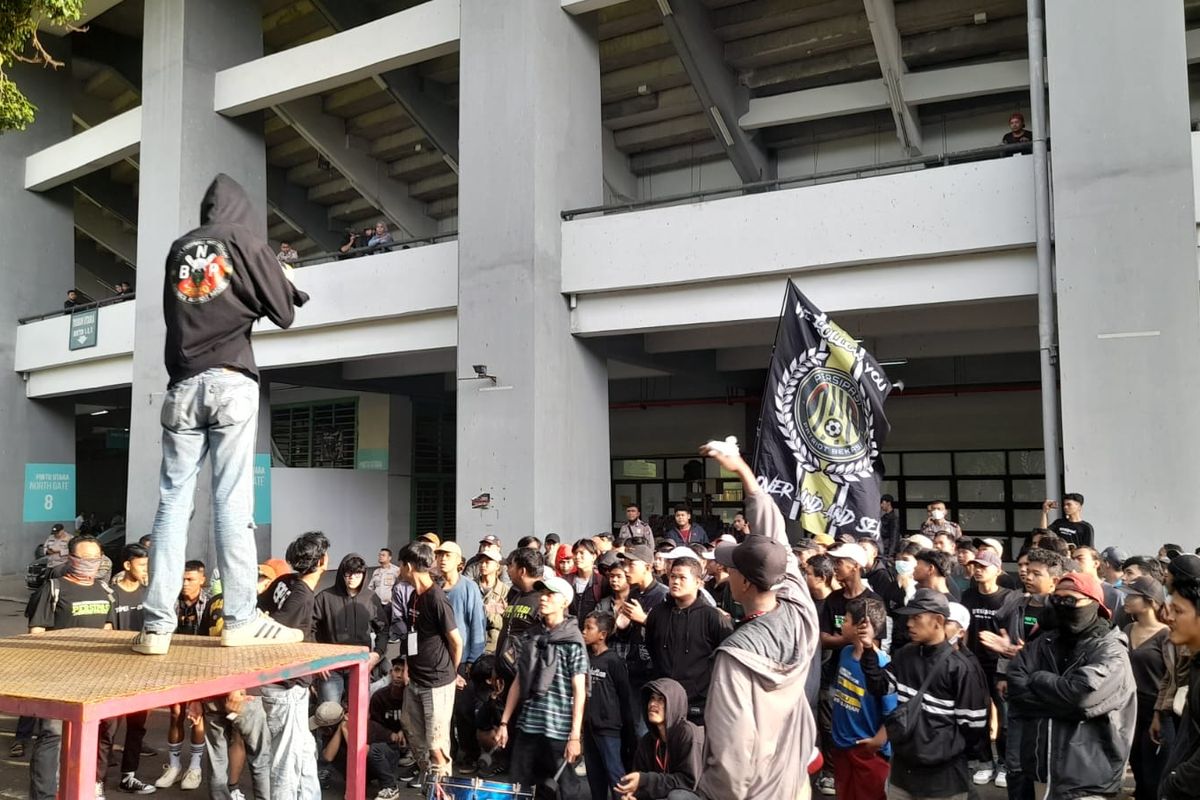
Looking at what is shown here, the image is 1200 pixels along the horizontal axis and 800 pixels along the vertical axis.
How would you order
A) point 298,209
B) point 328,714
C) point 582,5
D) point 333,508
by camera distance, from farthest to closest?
1. point 298,209
2. point 333,508
3. point 582,5
4. point 328,714

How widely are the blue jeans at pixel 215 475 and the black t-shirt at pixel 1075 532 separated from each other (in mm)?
7474

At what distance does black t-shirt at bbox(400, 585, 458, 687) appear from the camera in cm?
588

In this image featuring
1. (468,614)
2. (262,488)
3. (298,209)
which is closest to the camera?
(468,614)

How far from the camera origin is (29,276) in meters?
20.0

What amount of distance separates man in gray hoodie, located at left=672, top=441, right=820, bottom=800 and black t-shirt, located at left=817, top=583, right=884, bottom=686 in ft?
7.73

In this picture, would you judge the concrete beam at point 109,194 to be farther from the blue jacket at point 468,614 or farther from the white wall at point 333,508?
the blue jacket at point 468,614

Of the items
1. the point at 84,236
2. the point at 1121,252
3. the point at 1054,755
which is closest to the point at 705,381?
the point at 1121,252

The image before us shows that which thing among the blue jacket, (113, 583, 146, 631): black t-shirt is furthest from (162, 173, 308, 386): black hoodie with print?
(113, 583, 146, 631): black t-shirt

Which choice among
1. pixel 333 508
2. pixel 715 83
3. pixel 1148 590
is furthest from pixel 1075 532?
pixel 333 508

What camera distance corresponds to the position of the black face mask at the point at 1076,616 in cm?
414

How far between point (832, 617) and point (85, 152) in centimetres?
1863

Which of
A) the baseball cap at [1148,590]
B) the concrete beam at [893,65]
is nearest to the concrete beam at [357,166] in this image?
the concrete beam at [893,65]

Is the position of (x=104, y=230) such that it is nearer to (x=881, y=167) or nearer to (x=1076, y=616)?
(x=881, y=167)

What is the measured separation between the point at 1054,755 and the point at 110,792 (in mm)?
6327
